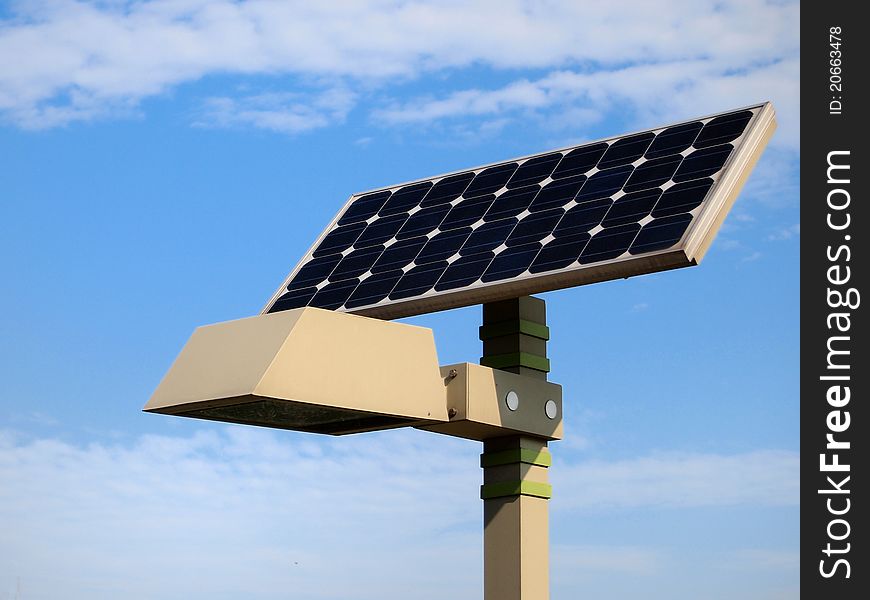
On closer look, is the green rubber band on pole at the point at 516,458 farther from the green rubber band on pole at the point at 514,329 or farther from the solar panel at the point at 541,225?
the solar panel at the point at 541,225

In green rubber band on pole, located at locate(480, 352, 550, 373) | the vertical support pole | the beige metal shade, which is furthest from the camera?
green rubber band on pole, located at locate(480, 352, 550, 373)

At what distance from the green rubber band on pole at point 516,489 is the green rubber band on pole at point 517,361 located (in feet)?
3.88

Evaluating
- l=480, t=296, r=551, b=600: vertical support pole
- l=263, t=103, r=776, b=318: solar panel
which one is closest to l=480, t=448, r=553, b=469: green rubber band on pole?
l=480, t=296, r=551, b=600: vertical support pole

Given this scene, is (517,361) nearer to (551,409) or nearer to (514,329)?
(514,329)

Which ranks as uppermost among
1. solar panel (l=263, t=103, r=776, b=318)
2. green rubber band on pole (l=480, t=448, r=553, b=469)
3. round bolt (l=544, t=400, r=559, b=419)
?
solar panel (l=263, t=103, r=776, b=318)

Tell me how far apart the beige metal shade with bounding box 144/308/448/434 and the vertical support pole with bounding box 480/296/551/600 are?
1216 mm

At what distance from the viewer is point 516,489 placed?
46.3ft

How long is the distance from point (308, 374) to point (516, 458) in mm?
2879

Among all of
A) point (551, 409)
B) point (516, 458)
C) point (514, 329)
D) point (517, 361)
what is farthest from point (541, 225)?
point (516, 458)

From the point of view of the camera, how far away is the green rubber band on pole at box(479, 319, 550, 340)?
14.6 metres

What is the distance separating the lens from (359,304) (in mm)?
14531

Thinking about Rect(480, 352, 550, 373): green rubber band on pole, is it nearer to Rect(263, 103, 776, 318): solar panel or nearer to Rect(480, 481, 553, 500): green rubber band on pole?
Rect(263, 103, 776, 318): solar panel

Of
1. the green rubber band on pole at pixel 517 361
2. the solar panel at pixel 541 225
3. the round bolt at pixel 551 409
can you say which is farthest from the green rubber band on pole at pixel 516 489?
the solar panel at pixel 541 225
